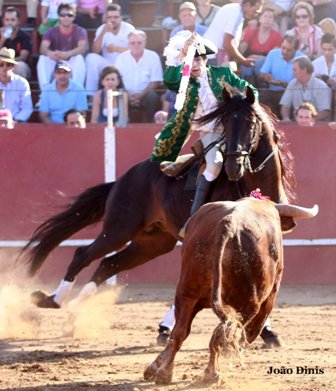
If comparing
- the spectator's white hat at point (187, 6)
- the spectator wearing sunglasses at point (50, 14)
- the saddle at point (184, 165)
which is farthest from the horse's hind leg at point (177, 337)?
the spectator wearing sunglasses at point (50, 14)

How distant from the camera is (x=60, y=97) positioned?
1022 cm

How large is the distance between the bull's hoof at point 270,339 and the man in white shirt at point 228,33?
176 inches

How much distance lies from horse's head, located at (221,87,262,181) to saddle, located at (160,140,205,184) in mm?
662

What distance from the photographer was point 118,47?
10.9 meters

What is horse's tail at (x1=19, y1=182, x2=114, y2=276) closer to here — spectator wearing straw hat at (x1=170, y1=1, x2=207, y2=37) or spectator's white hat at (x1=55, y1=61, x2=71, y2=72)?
spectator's white hat at (x1=55, y1=61, x2=71, y2=72)

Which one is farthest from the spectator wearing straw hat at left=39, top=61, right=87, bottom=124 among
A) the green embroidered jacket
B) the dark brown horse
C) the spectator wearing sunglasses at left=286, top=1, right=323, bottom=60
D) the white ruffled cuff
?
the white ruffled cuff

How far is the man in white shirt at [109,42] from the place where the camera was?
10750 millimetres

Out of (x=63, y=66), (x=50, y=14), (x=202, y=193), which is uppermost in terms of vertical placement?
(x=50, y=14)

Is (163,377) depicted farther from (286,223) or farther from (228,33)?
(228,33)

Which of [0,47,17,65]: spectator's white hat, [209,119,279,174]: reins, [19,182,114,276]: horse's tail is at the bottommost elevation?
[19,182,114,276]: horse's tail

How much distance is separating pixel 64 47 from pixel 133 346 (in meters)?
5.20

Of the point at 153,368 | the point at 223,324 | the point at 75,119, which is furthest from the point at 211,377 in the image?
the point at 75,119

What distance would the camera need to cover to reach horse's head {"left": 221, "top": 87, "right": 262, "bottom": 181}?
5832 millimetres

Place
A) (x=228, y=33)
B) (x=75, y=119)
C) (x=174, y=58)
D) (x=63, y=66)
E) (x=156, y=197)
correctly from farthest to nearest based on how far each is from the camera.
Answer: (x=228, y=33) → (x=63, y=66) → (x=75, y=119) → (x=156, y=197) → (x=174, y=58)
